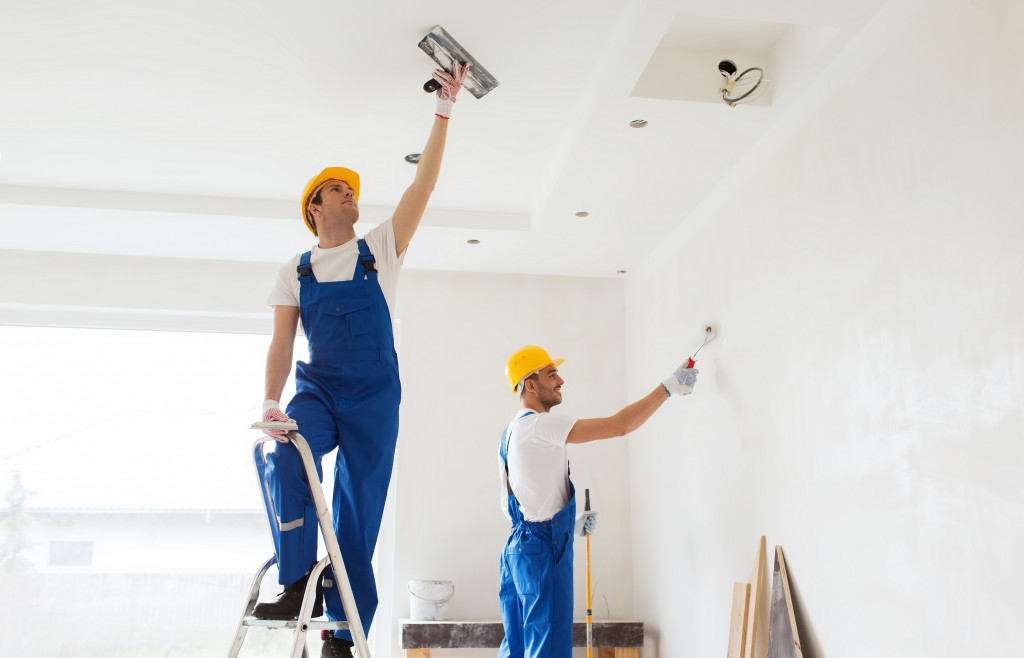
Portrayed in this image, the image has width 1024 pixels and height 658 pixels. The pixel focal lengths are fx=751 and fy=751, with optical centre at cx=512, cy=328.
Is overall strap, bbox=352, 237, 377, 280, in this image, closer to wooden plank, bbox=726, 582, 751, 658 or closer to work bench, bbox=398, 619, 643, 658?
wooden plank, bbox=726, 582, 751, 658

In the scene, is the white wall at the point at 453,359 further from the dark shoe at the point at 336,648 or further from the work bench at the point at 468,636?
the dark shoe at the point at 336,648

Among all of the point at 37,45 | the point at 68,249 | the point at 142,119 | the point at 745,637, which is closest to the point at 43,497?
the point at 68,249

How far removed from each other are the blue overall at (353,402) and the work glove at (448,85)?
69 centimetres

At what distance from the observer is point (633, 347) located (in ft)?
16.6

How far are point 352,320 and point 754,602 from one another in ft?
6.74

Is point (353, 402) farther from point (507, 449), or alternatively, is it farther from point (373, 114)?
point (373, 114)

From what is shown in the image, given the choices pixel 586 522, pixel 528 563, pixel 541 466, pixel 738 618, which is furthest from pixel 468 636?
pixel 738 618

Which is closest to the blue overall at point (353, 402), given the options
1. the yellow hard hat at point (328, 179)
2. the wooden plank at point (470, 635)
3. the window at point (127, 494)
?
the yellow hard hat at point (328, 179)

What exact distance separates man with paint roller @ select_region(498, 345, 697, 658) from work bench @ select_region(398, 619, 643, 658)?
0.99 meters

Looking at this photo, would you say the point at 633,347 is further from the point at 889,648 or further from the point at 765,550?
the point at 889,648

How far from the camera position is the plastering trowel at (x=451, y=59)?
9.06 ft

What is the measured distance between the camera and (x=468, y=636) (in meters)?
4.27

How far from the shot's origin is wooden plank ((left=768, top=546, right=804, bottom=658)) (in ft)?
9.18

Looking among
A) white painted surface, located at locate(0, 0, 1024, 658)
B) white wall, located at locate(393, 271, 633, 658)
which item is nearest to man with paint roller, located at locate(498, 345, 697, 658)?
white painted surface, located at locate(0, 0, 1024, 658)
